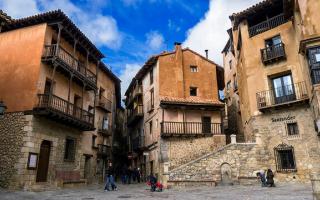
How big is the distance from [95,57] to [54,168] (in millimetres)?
10703

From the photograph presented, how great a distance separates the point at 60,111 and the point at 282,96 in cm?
1567

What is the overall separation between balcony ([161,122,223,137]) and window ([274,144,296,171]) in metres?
6.28

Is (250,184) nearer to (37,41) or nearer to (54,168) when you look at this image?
(54,168)

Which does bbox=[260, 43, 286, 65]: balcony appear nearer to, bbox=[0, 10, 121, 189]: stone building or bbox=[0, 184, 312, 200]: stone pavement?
bbox=[0, 184, 312, 200]: stone pavement

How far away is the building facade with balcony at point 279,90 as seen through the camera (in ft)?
59.7

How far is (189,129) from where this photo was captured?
24.4 metres

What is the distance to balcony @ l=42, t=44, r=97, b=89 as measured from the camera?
17906 mm

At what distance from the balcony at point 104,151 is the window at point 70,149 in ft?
15.8

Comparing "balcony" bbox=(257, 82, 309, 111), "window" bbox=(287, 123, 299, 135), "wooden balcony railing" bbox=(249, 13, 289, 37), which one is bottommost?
"window" bbox=(287, 123, 299, 135)

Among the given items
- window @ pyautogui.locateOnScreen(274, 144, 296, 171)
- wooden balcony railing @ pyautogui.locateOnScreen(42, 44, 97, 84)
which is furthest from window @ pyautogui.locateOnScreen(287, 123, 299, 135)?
wooden balcony railing @ pyautogui.locateOnScreen(42, 44, 97, 84)

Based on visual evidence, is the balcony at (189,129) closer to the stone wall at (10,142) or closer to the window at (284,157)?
the window at (284,157)

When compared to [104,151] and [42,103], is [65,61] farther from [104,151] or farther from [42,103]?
[104,151]

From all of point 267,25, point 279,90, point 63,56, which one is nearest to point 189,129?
point 279,90

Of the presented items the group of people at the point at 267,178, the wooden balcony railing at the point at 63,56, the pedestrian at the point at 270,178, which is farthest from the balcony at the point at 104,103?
the pedestrian at the point at 270,178
